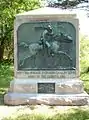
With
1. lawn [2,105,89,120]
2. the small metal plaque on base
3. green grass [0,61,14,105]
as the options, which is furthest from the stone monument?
green grass [0,61,14,105]

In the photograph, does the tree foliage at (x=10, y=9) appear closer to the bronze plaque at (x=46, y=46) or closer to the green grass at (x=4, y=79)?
the green grass at (x=4, y=79)

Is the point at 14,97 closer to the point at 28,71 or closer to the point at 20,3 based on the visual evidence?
the point at 28,71

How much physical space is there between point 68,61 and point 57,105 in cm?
114

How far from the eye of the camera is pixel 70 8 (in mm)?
12977

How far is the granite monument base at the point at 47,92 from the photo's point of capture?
8719mm

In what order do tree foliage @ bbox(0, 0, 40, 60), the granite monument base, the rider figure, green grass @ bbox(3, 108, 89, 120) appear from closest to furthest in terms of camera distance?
green grass @ bbox(3, 108, 89, 120), the granite monument base, the rider figure, tree foliage @ bbox(0, 0, 40, 60)

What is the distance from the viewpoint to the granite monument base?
872cm

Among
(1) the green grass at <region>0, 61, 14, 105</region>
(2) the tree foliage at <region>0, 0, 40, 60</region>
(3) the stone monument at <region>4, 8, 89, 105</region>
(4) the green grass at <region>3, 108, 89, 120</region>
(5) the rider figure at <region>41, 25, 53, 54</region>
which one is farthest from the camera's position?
(2) the tree foliage at <region>0, 0, 40, 60</region>

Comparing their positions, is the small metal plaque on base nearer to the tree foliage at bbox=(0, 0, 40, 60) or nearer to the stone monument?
the stone monument

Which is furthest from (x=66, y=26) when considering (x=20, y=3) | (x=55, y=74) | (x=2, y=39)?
(x=2, y=39)

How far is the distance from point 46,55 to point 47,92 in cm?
91

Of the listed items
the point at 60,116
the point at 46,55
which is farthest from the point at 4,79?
the point at 60,116

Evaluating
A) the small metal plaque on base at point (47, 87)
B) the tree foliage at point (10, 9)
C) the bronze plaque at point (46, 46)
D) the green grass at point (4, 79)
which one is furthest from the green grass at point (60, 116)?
the tree foliage at point (10, 9)

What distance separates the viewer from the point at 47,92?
8.95 metres
